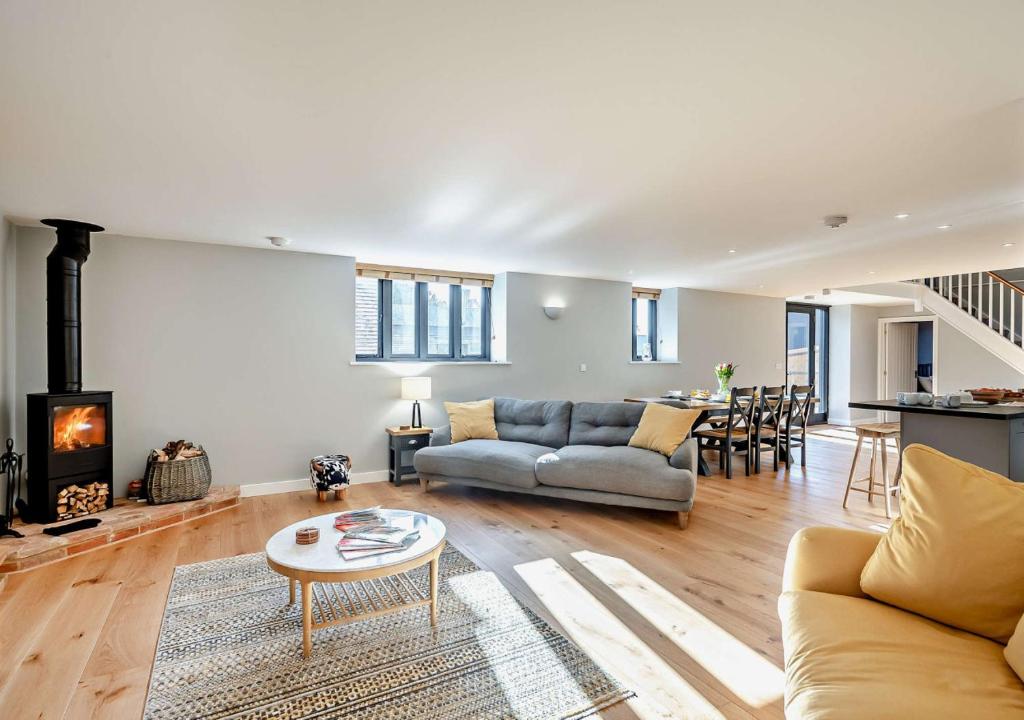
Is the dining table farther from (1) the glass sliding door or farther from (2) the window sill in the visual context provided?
(1) the glass sliding door

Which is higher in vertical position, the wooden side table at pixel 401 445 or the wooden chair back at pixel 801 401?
the wooden chair back at pixel 801 401

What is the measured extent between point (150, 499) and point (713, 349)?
23.6 ft

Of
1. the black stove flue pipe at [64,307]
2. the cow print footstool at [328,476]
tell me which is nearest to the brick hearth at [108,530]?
the cow print footstool at [328,476]

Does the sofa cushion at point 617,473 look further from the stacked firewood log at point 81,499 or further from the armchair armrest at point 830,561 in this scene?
the stacked firewood log at point 81,499

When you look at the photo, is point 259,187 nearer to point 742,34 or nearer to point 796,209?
point 742,34

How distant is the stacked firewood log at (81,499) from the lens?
3719 mm

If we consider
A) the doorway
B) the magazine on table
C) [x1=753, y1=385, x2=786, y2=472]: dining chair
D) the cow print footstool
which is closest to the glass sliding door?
the doorway

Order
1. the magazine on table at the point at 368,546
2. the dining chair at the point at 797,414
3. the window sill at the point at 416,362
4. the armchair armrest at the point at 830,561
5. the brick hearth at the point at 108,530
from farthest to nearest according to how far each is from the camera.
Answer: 1. the dining chair at the point at 797,414
2. the window sill at the point at 416,362
3. the brick hearth at the point at 108,530
4. the magazine on table at the point at 368,546
5. the armchair armrest at the point at 830,561

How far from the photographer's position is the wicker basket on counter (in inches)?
165

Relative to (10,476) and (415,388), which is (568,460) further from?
(10,476)

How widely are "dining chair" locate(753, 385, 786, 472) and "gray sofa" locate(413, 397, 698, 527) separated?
6.01 feet

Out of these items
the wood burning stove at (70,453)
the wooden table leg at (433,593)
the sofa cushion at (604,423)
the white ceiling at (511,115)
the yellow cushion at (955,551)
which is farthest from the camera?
the sofa cushion at (604,423)

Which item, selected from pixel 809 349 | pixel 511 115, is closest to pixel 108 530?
pixel 511 115

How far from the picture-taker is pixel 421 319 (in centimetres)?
598
